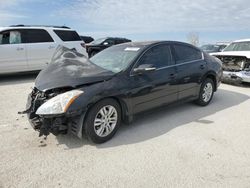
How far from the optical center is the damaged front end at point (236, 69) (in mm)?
6980

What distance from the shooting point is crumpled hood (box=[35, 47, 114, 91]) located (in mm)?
3019

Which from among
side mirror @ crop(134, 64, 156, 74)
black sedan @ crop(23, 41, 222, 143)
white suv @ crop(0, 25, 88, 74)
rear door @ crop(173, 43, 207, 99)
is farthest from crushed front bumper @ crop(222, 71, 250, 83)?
white suv @ crop(0, 25, 88, 74)

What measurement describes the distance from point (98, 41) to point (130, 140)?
13.0m

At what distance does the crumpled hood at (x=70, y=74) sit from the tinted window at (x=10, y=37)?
476cm

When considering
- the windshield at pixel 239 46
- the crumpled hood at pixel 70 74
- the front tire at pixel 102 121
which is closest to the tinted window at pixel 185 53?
the crumpled hood at pixel 70 74

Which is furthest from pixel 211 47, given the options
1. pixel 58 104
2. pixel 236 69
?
pixel 58 104

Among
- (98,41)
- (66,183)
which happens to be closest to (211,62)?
(66,183)

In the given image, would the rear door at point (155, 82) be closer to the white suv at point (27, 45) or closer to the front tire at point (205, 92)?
the front tire at point (205, 92)

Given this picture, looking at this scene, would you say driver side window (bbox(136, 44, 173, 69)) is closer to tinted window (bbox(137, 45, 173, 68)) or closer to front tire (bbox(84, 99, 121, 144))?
tinted window (bbox(137, 45, 173, 68))

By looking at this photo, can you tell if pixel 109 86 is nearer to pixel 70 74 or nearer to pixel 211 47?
pixel 70 74

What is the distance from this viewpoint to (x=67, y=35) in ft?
28.2

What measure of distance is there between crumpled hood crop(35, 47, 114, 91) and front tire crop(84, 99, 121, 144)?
1.32ft

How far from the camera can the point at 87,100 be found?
295 cm

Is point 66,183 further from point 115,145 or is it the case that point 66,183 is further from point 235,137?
point 235,137
